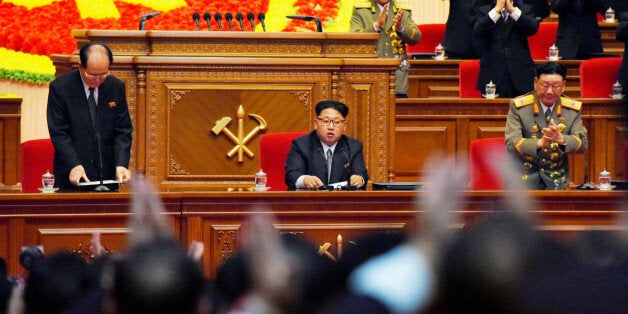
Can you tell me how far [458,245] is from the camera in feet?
1.76

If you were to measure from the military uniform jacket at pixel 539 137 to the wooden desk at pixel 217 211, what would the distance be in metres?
0.77

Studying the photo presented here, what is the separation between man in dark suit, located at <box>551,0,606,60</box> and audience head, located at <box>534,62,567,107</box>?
11.2ft

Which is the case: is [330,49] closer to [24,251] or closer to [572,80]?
[572,80]

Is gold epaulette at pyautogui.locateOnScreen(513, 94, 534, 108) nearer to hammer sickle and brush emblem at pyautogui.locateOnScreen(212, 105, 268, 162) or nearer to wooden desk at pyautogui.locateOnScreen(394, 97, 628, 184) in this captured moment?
hammer sickle and brush emblem at pyautogui.locateOnScreen(212, 105, 268, 162)

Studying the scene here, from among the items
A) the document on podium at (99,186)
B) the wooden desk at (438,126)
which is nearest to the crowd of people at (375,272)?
the document on podium at (99,186)

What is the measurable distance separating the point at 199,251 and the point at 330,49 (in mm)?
6236

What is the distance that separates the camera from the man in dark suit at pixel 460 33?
9031mm

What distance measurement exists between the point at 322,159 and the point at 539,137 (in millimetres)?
1115

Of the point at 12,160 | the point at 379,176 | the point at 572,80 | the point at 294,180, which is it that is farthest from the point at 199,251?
the point at 572,80

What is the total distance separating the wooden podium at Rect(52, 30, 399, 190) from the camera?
6.53 m

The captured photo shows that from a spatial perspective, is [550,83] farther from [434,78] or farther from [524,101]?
[434,78]

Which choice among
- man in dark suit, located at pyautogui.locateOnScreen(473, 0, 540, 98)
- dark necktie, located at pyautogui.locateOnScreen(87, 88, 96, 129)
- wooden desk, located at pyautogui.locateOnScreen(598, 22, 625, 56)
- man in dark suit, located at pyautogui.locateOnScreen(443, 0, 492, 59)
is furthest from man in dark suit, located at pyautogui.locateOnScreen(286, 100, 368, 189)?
wooden desk, located at pyautogui.locateOnScreen(598, 22, 625, 56)

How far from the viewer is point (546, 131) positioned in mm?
5215

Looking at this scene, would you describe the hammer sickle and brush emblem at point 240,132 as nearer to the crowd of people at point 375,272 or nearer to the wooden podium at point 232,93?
the wooden podium at point 232,93
